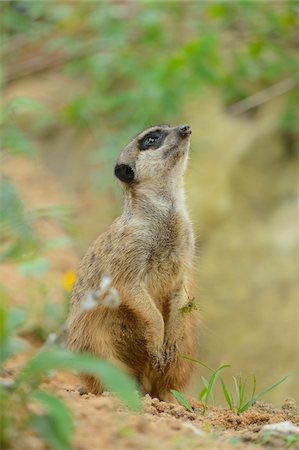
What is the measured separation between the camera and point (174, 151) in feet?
13.4

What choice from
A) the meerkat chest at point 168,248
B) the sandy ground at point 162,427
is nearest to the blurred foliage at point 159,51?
the meerkat chest at point 168,248

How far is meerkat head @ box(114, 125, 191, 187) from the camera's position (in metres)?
4.09

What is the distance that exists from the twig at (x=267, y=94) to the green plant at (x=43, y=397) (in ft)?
17.5

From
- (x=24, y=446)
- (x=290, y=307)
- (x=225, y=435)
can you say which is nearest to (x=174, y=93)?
(x=290, y=307)

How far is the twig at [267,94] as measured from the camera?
7.37m

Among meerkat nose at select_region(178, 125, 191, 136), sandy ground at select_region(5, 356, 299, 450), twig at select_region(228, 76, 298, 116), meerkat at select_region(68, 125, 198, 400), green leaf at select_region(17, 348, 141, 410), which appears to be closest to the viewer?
green leaf at select_region(17, 348, 141, 410)

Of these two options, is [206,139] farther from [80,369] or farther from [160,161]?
[80,369]

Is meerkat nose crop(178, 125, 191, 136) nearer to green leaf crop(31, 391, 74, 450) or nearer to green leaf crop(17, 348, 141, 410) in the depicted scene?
green leaf crop(17, 348, 141, 410)

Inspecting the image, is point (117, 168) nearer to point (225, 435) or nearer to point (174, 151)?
point (174, 151)

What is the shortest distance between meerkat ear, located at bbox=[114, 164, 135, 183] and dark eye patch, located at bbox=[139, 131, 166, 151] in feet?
0.47

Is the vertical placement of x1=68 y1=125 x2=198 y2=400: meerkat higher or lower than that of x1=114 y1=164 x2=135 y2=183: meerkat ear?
lower

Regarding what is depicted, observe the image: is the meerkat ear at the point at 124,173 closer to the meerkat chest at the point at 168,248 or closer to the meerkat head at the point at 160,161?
the meerkat head at the point at 160,161

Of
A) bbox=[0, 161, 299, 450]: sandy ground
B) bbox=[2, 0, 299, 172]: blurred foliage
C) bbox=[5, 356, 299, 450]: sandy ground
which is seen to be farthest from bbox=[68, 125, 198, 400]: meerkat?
bbox=[2, 0, 299, 172]: blurred foliage

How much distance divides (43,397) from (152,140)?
230 cm
